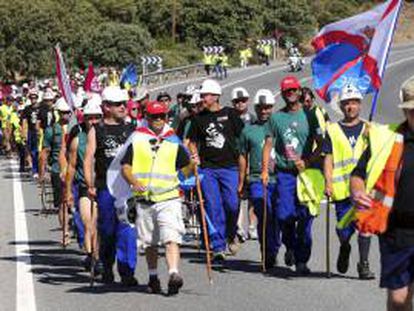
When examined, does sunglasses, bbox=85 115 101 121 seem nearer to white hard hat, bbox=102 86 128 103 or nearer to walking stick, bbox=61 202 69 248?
white hard hat, bbox=102 86 128 103

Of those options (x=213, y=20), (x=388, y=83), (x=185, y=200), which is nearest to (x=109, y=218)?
(x=185, y=200)

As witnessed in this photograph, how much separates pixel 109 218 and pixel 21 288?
104 cm

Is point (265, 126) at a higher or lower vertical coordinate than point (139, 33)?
lower

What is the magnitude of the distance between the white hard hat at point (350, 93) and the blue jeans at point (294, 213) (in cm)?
117

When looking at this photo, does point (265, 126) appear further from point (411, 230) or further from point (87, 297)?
point (411, 230)

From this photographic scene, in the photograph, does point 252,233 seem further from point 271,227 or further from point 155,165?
point 155,165

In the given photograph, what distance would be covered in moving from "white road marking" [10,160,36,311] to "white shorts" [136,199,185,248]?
1.13m

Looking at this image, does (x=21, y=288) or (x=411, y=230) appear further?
(x=21, y=288)

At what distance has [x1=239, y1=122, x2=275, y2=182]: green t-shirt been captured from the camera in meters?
12.2

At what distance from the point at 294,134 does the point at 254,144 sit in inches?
59.6

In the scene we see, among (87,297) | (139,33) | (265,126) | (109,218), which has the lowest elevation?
(87,297)

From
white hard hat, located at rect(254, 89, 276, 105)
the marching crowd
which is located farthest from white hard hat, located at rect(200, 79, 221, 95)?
white hard hat, located at rect(254, 89, 276, 105)

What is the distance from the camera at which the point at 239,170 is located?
39.5ft

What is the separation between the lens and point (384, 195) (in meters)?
6.49
